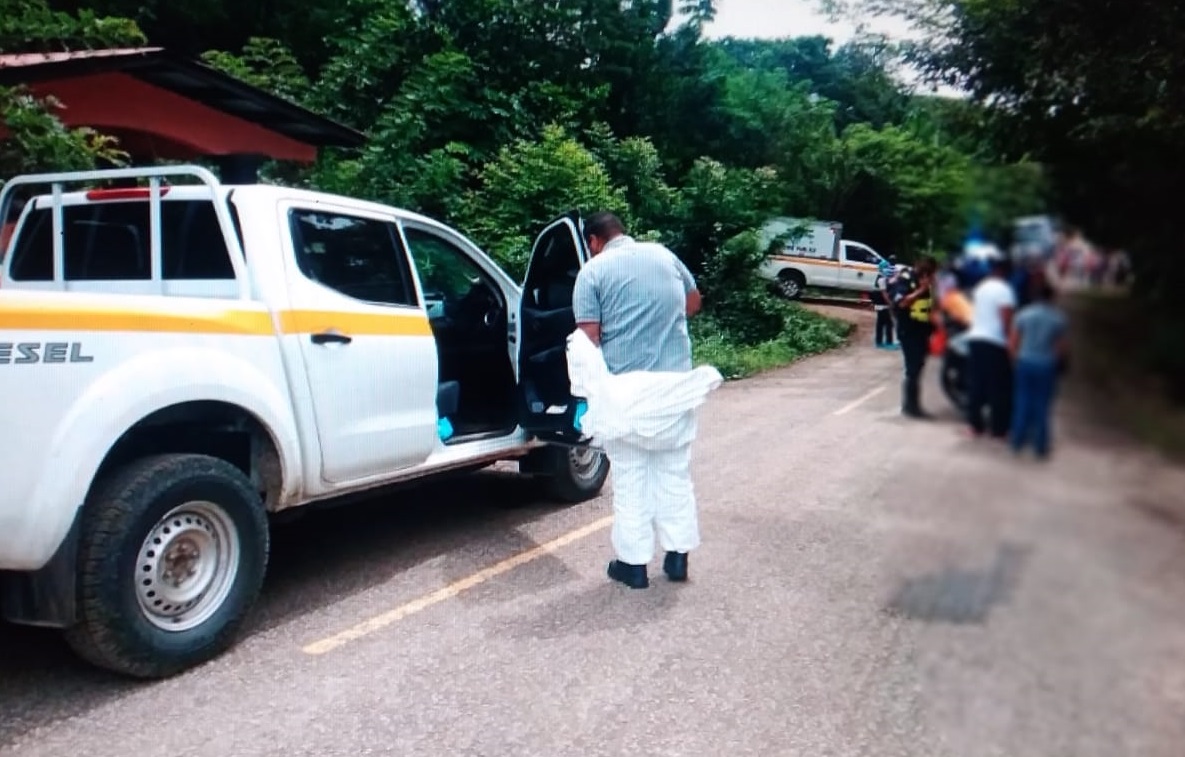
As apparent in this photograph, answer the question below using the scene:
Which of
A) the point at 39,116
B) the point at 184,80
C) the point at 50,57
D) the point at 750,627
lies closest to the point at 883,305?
the point at 750,627

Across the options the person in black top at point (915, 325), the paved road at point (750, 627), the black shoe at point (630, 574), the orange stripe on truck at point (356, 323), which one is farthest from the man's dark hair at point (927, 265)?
the black shoe at point (630, 574)

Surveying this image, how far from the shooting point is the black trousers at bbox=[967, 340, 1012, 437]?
2.54ft

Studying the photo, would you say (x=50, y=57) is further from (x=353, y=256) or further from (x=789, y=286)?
(x=789, y=286)

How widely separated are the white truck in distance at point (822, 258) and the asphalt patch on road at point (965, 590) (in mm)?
348

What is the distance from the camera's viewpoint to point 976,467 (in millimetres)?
807

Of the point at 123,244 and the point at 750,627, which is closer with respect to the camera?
the point at 750,627

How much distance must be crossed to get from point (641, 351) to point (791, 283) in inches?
94.0

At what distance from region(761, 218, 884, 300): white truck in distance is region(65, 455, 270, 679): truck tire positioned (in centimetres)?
258

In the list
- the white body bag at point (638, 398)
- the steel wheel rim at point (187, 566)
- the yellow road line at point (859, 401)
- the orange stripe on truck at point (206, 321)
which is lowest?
the steel wheel rim at point (187, 566)

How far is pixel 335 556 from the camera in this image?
203 inches

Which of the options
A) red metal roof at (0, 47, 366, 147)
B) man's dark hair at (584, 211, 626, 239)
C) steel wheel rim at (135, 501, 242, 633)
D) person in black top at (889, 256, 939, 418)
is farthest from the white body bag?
red metal roof at (0, 47, 366, 147)

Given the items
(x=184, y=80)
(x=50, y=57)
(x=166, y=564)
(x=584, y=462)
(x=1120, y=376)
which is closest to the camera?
(x=1120, y=376)

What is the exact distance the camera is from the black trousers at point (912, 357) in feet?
2.92

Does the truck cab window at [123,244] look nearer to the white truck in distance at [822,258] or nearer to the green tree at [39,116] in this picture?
the green tree at [39,116]
